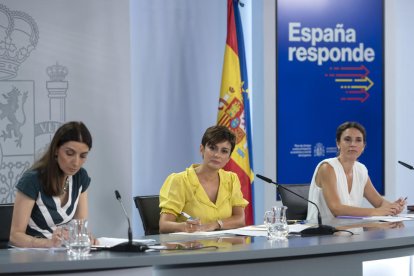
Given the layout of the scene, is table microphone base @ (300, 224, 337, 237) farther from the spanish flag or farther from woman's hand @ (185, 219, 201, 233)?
the spanish flag

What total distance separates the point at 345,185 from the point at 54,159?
2104 mm

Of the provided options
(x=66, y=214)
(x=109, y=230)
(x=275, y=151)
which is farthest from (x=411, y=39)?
(x=66, y=214)

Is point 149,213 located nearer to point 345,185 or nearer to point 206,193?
point 206,193

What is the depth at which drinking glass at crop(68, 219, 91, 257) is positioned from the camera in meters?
3.03

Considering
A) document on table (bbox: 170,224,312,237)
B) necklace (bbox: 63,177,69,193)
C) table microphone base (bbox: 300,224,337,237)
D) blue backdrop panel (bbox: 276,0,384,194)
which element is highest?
blue backdrop panel (bbox: 276,0,384,194)

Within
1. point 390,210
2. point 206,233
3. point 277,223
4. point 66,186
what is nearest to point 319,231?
point 277,223

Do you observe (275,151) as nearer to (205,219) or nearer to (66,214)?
(205,219)

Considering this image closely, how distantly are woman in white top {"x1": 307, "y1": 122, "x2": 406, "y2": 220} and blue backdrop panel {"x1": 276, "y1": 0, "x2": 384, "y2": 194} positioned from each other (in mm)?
1296

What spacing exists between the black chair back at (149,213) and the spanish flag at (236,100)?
4.53ft

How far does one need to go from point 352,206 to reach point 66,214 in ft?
6.33

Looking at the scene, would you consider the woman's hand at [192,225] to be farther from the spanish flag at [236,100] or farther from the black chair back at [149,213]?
the spanish flag at [236,100]

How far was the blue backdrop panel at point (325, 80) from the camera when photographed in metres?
6.42

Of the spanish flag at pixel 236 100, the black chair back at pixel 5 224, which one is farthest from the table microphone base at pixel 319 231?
the spanish flag at pixel 236 100

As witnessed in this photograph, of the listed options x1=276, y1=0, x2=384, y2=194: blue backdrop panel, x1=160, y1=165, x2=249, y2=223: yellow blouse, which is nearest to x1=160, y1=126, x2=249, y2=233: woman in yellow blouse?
x1=160, y1=165, x2=249, y2=223: yellow blouse
